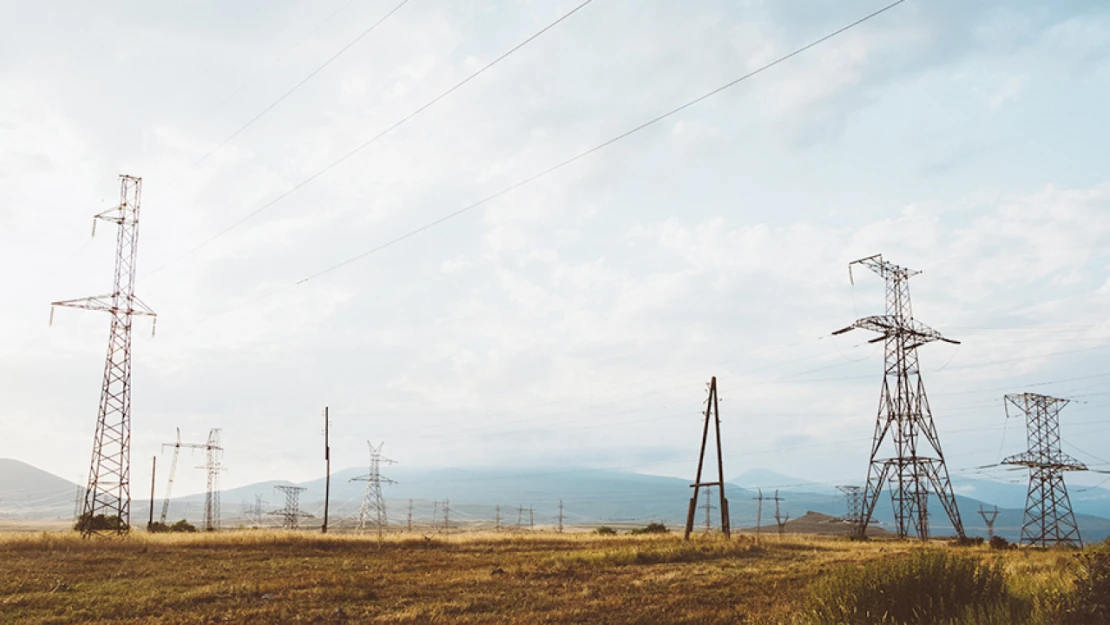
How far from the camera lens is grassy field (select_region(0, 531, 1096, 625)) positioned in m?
14.1

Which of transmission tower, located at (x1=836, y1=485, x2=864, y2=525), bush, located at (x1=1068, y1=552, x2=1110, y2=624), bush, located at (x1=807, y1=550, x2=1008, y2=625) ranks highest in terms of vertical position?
bush, located at (x1=1068, y1=552, x2=1110, y2=624)

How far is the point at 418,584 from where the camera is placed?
1941 centimetres

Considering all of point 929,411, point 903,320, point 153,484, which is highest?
point 903,320

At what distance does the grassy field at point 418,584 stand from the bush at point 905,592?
0.50m

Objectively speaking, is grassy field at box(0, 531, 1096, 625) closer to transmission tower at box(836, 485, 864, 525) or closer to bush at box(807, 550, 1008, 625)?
bush at box(807, 550, 1008, 625)

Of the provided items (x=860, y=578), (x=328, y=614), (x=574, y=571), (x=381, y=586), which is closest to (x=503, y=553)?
(x=574, y=571)

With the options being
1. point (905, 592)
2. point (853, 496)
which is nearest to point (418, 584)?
point (905, 592)

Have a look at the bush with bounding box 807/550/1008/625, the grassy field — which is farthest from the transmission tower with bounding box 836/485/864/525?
the bush with bounding box 807/550/1008/625

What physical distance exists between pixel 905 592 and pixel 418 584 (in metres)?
12.3

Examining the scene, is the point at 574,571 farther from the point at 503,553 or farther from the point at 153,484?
the point at 153,484

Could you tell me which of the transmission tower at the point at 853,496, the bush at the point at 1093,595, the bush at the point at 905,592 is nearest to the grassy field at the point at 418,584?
the bush at the point at 905,592

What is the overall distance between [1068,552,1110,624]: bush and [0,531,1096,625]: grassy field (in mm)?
1225

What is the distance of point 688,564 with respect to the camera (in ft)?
84.2

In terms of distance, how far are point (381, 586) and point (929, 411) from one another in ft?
153
